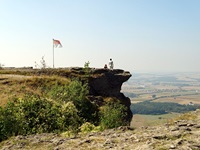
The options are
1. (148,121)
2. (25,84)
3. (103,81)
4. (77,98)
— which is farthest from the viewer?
(103,81)

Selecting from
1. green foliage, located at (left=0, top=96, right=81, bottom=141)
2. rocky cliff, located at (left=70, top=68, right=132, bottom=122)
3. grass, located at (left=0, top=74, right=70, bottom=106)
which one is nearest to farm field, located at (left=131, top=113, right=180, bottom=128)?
green foliage, located at (left=0, top=96, right=81, bottom=141)

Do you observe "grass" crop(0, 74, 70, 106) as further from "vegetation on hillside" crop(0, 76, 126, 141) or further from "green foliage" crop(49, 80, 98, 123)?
"vegetation on hillside" crop(0, 76, 126, 141)

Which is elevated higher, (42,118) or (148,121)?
(42,118)

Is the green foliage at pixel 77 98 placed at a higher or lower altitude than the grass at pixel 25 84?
lower

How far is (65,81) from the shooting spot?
35156mm

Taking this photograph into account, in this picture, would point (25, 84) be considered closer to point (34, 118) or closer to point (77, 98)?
point (77, 98)

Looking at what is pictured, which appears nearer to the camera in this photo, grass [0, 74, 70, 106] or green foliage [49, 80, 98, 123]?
green foliage [49, 80, 98, 123]

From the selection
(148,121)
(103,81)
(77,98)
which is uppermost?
(103,81)

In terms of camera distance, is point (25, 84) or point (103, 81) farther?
point (103, 81)

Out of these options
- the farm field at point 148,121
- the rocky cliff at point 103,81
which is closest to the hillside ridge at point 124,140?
the farm field at point 148,121

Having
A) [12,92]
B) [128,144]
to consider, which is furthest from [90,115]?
[128,144]

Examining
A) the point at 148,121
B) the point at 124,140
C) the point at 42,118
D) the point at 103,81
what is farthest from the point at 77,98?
the point at 124,140

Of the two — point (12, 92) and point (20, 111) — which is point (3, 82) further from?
point (20, 111)

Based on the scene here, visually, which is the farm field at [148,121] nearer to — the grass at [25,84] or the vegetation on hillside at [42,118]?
the vegetation on hillside at [42,118]
